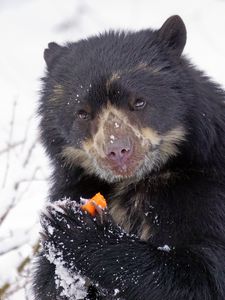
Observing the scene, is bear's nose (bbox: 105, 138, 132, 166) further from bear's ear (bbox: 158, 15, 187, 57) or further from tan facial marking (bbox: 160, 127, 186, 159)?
bear's ear (bbox: 158, 15, 187, 57)

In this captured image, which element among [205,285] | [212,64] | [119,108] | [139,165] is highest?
[119,108]

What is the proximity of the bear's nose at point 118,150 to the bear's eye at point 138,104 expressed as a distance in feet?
1.10

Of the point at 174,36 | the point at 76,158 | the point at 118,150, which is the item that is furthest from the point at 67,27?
the point at 118,150

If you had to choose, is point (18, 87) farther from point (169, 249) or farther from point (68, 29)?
point (169, 249)

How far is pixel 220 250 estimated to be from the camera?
473cm

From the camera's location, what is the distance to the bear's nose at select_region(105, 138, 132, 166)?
4711 mm

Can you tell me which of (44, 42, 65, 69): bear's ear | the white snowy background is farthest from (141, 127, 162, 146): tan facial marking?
the white snowy background

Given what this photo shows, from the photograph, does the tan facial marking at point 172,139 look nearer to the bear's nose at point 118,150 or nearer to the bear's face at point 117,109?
the bear's face at point 117,109

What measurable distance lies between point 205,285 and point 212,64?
30.8ft

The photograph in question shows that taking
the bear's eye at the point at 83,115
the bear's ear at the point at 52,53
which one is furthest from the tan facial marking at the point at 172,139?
the bear's ear at the point at 52,53

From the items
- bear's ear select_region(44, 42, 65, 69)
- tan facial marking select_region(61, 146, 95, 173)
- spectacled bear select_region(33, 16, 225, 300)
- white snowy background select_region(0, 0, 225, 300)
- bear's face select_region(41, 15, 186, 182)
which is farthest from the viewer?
white snowy background select_region(0, 0, 225, 300)

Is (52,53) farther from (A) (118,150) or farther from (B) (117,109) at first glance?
(A) (118,150)

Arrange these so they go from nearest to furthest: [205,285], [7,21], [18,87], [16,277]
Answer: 1. [205,285]
2. [16,277]
3. [18,87]
4. [7,21]

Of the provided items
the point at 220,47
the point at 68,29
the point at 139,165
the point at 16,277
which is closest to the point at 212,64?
the point at 220,47
